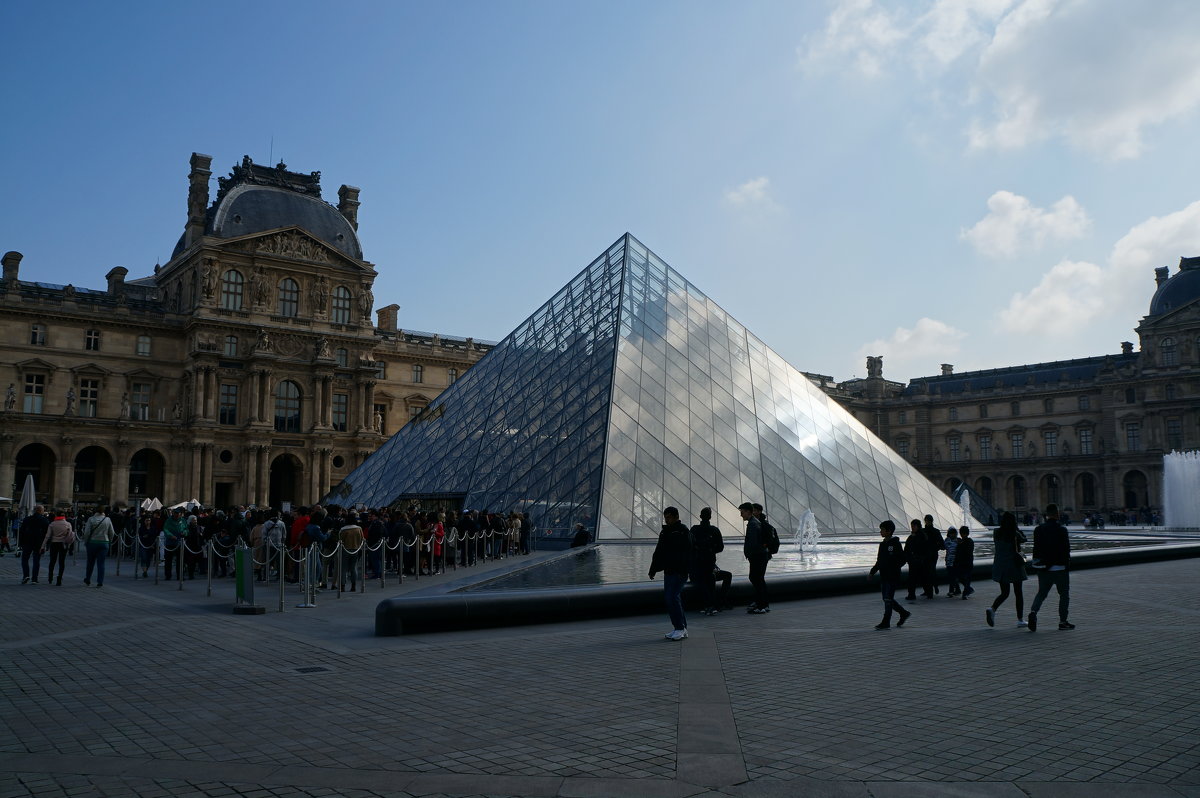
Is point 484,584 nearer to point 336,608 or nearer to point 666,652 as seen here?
point 336,608

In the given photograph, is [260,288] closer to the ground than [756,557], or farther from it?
farther from it

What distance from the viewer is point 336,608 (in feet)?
37.4

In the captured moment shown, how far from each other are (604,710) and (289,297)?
49.3m

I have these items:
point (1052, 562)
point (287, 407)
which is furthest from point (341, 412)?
point (1052, 562)

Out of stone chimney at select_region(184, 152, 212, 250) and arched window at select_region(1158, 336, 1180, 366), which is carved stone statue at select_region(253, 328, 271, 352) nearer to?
stone chimney at select_region(184, 152, 212, 250)

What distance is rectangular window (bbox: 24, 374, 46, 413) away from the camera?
147ft

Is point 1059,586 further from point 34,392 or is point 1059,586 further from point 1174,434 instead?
point 1174,434

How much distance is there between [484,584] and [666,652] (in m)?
3.91

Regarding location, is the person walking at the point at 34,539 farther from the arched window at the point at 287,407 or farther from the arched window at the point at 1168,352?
the arched window at the point at 1168,352

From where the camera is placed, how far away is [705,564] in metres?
10.5

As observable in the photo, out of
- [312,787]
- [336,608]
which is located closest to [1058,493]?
[336,608]

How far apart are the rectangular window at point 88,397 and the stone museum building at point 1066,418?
57.8m

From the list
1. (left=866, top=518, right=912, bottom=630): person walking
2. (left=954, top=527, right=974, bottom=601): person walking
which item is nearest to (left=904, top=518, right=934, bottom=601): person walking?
(left=954, top=527, right=974, bottom=601): person walking

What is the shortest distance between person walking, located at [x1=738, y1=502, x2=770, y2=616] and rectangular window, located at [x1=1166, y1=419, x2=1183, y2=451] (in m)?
64.2
